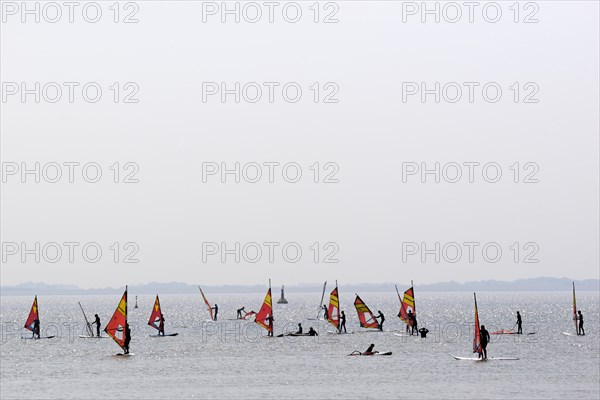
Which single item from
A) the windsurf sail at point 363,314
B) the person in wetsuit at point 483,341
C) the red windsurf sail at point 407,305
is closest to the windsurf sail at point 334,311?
the windsurf sail at point 363,314

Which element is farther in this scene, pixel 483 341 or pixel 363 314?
pixel 363 314

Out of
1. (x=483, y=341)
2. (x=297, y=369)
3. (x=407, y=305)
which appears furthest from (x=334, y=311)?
(x=297, y=369)

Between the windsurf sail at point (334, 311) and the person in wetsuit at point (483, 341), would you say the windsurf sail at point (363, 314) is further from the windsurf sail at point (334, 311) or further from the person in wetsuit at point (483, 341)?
the person in wetsuit at point (483, 341)

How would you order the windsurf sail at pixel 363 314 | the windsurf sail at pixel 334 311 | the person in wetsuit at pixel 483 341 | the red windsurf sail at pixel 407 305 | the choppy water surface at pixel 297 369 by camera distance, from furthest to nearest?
the windsurf sail at pixel 334 311
the windsurf sail at pixel 363 314
the red windsurf sail at pixel 407 305
the person in wetsuit at pixel 483 341
the choppy water surface at pixel 297 369

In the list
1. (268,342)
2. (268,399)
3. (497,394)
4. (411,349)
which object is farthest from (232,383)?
(268,342)

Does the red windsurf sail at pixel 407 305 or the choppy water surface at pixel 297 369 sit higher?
the red windsurf sail at pixel 407 305

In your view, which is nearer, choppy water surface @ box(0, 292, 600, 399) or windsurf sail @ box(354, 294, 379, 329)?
choppy water surface @ box(0, 292, 600, 399)

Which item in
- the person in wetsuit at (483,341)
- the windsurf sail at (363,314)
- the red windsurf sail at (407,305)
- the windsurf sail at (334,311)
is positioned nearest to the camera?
the person in wetsuit at (483,341)

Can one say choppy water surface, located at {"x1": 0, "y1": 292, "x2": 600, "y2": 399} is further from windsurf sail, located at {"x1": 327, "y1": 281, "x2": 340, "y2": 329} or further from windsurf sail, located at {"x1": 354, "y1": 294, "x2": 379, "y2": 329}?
windsurf sail, located at {"x1": 327, "y1": 281, "x2": 340, "y2": 329}

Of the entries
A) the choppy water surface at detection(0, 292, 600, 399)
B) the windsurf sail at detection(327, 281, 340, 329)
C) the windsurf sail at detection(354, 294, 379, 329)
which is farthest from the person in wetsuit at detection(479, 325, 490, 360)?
the windsurf sail at detection(327, 281, 340, 329)

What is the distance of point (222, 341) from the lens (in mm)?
74812

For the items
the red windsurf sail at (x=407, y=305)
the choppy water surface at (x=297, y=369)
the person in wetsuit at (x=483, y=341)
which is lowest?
the choppy water surface at (x=297, y=369)

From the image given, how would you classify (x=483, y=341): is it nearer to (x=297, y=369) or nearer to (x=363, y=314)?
(x=297, y=369)

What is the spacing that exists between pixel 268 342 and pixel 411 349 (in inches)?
486
